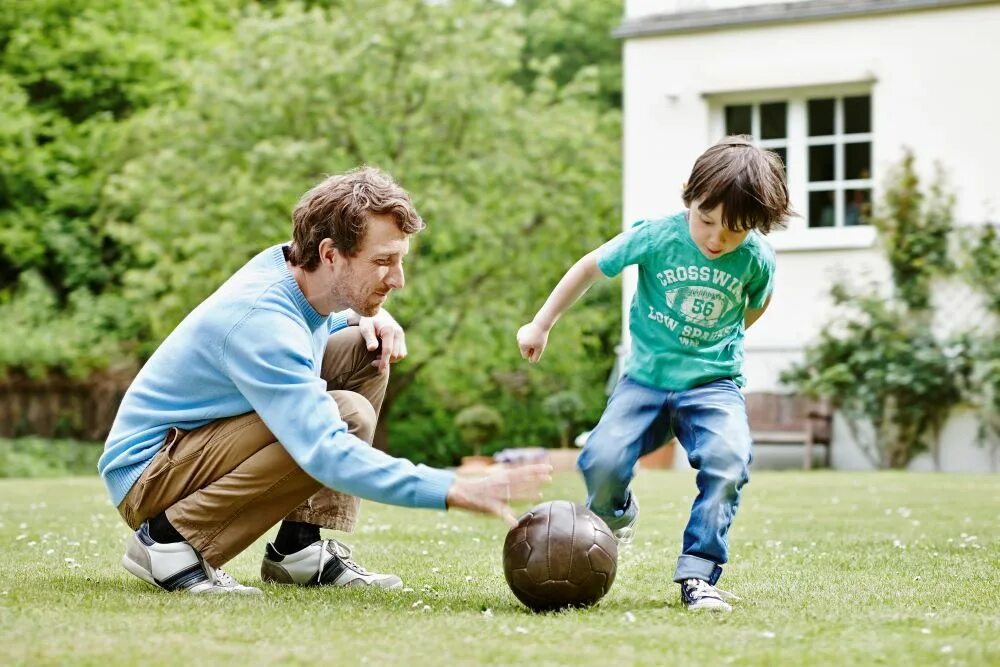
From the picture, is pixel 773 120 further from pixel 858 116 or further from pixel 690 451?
pixel 690 451

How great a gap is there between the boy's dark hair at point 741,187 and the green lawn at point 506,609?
132cm

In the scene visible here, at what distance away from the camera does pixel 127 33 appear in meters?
25.8

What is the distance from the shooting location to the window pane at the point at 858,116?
1611cm

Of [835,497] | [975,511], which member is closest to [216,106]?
[835,497]

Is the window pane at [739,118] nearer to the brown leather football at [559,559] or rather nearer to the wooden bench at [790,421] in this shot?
the wooden bench at [790,421]

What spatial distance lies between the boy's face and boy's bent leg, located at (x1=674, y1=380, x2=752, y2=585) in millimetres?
552

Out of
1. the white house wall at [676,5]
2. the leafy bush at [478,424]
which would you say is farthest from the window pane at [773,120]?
the leafy bush at [478,424]

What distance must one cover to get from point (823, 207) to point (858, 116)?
123 centimetres

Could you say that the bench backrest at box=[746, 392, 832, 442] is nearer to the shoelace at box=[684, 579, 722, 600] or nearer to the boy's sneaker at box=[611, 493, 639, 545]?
the boy's sneaker at box=[611, 493, 639, 545]

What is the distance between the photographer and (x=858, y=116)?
16.1m

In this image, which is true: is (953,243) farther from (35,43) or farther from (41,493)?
(35,43)

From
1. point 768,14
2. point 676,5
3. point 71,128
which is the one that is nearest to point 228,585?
point 768,14

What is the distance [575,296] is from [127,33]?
2298cm

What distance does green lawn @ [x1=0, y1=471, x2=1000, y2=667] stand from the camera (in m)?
3.36
